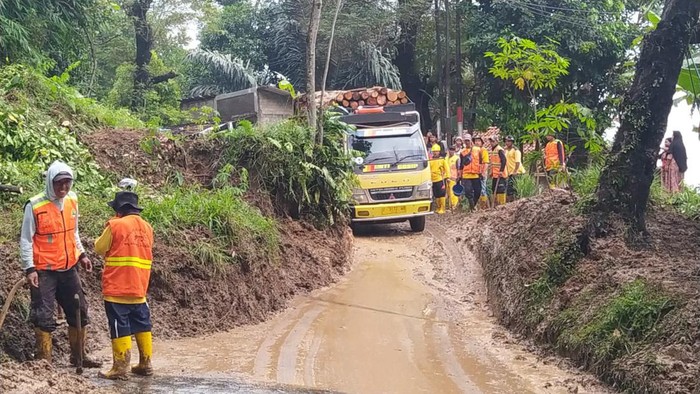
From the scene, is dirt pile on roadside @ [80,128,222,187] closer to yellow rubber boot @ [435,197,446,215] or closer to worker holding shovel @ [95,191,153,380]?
worker holding shovel @ [95,191,153,380]

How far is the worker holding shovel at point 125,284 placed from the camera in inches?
257

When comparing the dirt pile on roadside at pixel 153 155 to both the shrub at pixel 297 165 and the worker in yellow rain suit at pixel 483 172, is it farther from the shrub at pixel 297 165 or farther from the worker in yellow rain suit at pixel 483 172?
the worker in yellow rain suit at pixel 483 172

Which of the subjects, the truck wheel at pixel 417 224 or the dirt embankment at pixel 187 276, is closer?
the dirt embankment at pixel 187 276

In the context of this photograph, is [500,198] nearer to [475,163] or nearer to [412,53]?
[475,163]

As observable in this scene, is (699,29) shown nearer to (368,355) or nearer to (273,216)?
(368,355)

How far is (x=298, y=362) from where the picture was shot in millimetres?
7789

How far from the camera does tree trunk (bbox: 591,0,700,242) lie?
908 cm

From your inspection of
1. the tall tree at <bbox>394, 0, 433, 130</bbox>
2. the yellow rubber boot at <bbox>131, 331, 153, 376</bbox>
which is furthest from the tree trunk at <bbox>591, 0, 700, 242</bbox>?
the tall tree at <bbox>394, 0, 433, 130</bbox>

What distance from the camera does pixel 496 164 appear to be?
59.6 feet

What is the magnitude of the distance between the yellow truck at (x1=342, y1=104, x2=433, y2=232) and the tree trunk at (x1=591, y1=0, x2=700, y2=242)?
6.67 metres

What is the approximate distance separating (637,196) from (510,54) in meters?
6.18

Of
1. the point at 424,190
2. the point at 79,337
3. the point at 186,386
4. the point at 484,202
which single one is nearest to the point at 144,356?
the point at 79,337

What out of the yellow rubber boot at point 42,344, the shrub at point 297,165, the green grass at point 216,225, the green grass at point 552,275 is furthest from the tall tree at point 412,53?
the yellow rubber boot at point 42,344

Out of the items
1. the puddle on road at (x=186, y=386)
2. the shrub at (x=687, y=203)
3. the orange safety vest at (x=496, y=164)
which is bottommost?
the puddle on road at (x=186, y=386)
